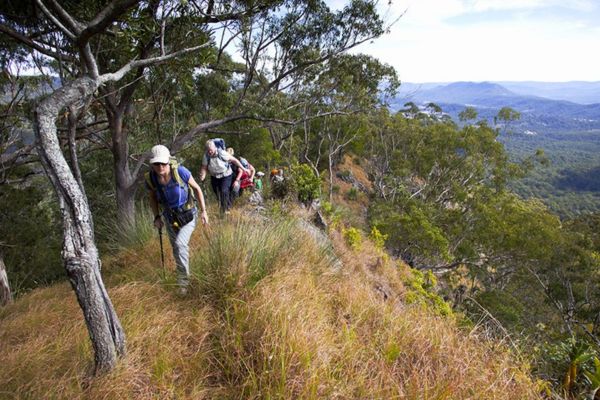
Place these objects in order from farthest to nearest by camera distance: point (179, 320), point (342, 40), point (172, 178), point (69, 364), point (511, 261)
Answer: point (511, 261) → point (342, 40) → point (172, 178) → point (179, 320) → point (69, 364)

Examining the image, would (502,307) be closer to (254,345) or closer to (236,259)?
(236,259)

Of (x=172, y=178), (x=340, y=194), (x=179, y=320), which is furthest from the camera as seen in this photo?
(x=340, y=194)

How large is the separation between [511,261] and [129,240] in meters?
17.8

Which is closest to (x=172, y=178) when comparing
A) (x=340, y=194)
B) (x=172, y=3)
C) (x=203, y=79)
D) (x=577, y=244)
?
(x=172, y=3)

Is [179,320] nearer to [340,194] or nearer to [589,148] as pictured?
[340,194]

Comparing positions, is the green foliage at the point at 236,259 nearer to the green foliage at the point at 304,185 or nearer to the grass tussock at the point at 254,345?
the grass tussock at the point at 254,345

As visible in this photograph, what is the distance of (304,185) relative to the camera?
7270 mm

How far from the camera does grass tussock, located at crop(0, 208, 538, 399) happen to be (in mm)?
2090

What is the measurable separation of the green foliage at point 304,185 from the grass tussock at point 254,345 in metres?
Answer: 3.68

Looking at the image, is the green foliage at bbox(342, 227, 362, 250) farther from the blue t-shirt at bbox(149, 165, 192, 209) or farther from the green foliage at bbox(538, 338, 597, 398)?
the blue t-shirt at bbox(149, 165, 192, 209)

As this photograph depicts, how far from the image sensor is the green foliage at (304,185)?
23.7 ft

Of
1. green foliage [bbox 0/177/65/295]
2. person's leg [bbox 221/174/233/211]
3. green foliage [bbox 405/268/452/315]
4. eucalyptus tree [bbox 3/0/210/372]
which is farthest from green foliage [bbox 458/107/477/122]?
eucalyptus tree [bbox 3/0/210/372]

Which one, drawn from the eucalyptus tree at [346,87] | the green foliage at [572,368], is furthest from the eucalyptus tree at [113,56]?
the green foliage at [572,368]

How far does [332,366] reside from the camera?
2283 mm
